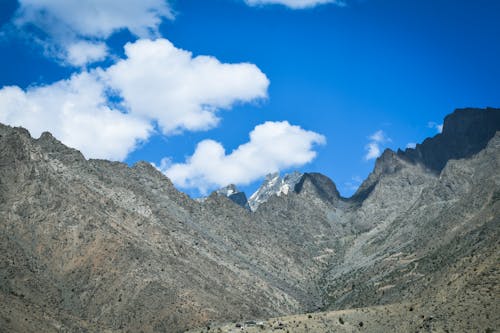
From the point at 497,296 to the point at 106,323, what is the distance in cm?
11340

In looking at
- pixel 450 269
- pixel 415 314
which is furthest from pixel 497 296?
pixel 450 269

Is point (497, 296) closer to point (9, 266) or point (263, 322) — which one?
point (263, 322)

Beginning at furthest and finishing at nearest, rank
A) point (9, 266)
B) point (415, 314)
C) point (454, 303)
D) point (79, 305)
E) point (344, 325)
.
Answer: point (79, 305), point (9, 266), point (344, 325), point (415, 314), point (454, 303)

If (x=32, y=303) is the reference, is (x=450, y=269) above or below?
above

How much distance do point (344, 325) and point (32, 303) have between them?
82.7m

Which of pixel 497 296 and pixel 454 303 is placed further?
pixel 454 303

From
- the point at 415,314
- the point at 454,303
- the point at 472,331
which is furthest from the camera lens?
the point at 415,314

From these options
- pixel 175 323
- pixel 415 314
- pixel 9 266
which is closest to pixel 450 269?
pixel 415 314

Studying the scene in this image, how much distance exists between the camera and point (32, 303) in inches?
6575

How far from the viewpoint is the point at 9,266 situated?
180375 mm

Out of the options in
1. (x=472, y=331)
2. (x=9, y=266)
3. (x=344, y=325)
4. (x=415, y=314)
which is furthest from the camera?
(x=9, y=266)

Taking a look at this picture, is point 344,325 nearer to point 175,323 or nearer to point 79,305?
point 175,323

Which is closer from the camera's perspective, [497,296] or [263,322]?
[497,296]

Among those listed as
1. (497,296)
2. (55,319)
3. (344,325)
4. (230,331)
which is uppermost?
(497,296)
